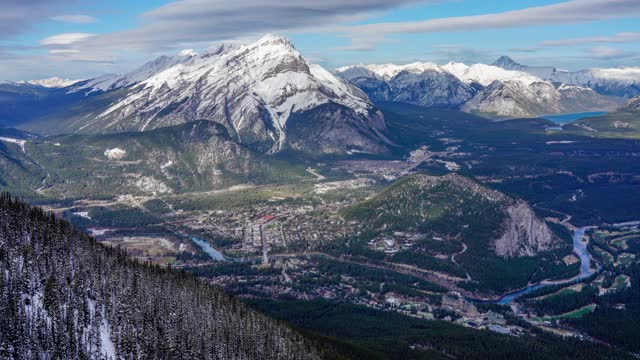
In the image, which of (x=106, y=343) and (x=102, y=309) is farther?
(x=102, y=309)

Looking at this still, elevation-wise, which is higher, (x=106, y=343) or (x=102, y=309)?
(x=102, y=309)

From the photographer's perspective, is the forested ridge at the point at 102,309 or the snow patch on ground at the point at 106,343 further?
the snow patch on ground at the point at 106,343

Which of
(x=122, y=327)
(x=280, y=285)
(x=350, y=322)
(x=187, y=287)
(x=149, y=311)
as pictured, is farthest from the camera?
(x=280, y=285)

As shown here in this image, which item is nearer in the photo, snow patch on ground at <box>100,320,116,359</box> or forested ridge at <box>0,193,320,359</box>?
forested ridge at <box>0,193,320,359</box>

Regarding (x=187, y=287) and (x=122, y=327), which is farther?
(x=187, y=287)

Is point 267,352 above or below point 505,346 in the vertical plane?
above

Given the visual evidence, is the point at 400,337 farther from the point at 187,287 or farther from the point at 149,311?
the point at 149,311

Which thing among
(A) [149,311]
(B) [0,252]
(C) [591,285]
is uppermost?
(B) [0,252]

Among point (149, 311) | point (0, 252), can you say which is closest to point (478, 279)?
point (149, 311)
